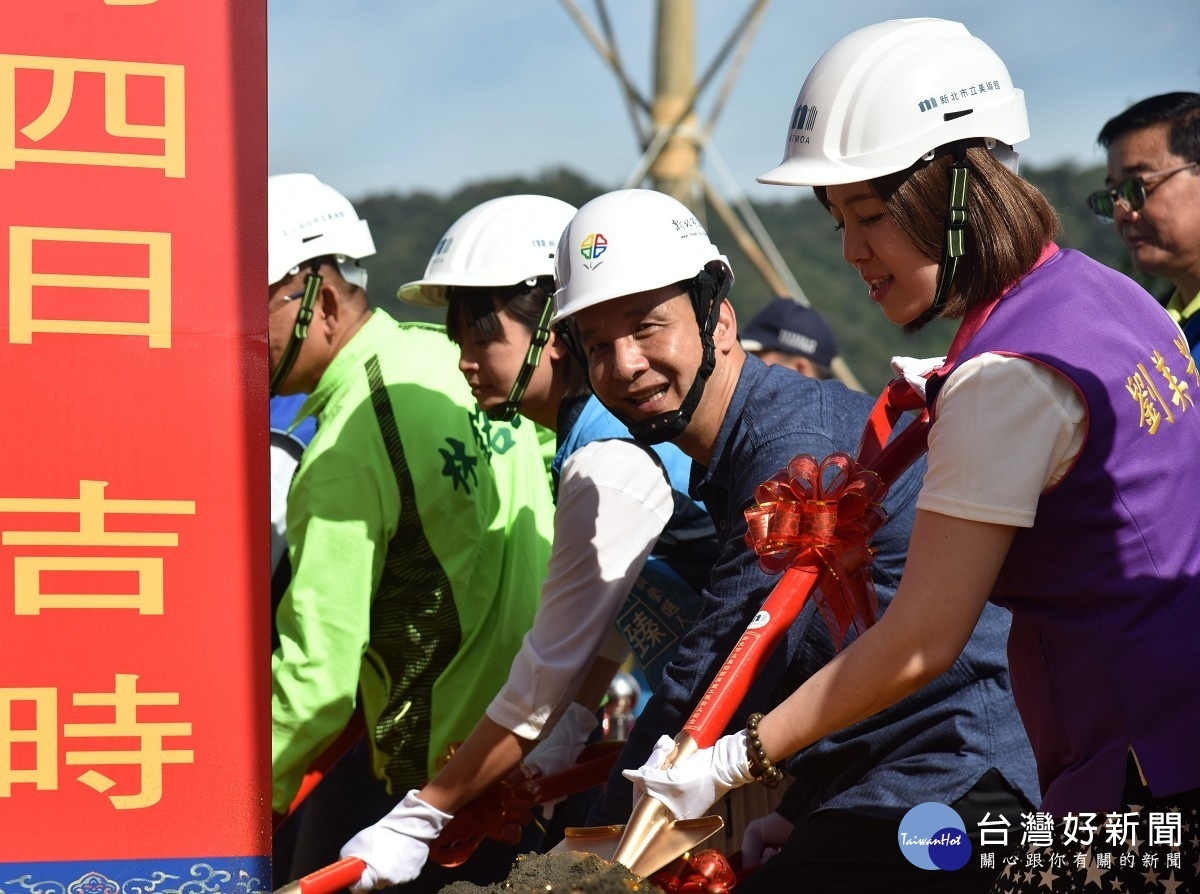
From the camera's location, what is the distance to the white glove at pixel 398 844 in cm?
297

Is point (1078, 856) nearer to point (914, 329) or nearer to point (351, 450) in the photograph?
point (914, 329)

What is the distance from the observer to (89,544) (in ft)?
7.26

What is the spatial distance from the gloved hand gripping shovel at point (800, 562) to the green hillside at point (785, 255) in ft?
39.7

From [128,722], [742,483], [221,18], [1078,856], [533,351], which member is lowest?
[1078,856]

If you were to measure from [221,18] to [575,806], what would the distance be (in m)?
2.15

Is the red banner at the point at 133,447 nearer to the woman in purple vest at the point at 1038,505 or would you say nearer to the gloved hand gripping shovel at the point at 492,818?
the woman in purple vest at the point at 1038,505

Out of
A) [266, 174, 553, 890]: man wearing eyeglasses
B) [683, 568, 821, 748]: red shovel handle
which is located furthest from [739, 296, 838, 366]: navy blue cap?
[683, 568, 821, 748]: red shovel handle

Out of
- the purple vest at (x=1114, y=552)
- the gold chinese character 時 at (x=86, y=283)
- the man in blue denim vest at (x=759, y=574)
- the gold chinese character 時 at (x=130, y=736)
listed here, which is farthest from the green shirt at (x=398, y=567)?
the purple vest at (x=1114, y=552)

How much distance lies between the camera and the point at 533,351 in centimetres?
345

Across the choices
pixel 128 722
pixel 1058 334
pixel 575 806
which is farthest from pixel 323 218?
pixel 1058 334

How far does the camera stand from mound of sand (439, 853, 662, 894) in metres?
1.87

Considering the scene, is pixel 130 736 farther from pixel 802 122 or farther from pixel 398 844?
pixel 802 122

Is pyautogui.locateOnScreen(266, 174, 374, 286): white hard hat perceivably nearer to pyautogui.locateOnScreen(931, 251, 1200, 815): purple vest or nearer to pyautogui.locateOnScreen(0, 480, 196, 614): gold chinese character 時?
pyautogui.locateOnScreen(0, 480, 196, 614): gold chinese character 時

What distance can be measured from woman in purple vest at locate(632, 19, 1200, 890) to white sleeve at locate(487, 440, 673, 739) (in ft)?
3.01
